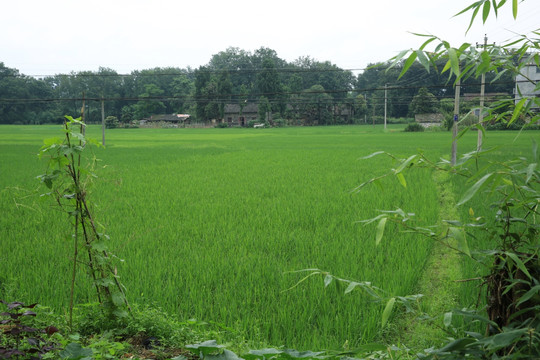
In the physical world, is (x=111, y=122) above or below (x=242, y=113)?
below

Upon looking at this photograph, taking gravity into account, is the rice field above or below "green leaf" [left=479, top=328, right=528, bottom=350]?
below

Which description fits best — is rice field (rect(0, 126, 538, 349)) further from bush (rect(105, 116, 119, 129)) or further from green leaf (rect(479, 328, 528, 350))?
bush (rect(105, 116, 119, 129))

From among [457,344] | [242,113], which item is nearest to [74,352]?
[457,344]

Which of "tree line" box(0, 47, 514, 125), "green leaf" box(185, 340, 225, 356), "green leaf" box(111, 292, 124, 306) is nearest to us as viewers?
"green leaf" box(185, 340, 225, 356)

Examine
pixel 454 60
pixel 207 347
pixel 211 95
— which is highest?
pixel 211 95

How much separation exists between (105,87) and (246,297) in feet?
195

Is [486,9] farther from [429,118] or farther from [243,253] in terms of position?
[429,118]

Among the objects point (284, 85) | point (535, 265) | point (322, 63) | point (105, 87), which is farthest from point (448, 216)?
point (322, 63)

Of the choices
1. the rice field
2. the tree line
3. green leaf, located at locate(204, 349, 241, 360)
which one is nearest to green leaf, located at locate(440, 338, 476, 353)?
the rice field

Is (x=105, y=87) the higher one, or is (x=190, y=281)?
(x=105, y=87)

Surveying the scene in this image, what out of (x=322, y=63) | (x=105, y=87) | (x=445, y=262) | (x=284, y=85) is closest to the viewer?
(x=445, y=262)

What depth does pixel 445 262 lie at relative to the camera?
5188 mm

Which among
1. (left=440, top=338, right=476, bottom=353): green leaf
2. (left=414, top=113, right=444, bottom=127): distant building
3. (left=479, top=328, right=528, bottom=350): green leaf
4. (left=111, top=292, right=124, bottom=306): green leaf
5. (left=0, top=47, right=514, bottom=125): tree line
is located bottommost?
(left=111, top=292, right=124, bottom=306): green leaf

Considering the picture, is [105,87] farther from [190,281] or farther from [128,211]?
[190,281]
